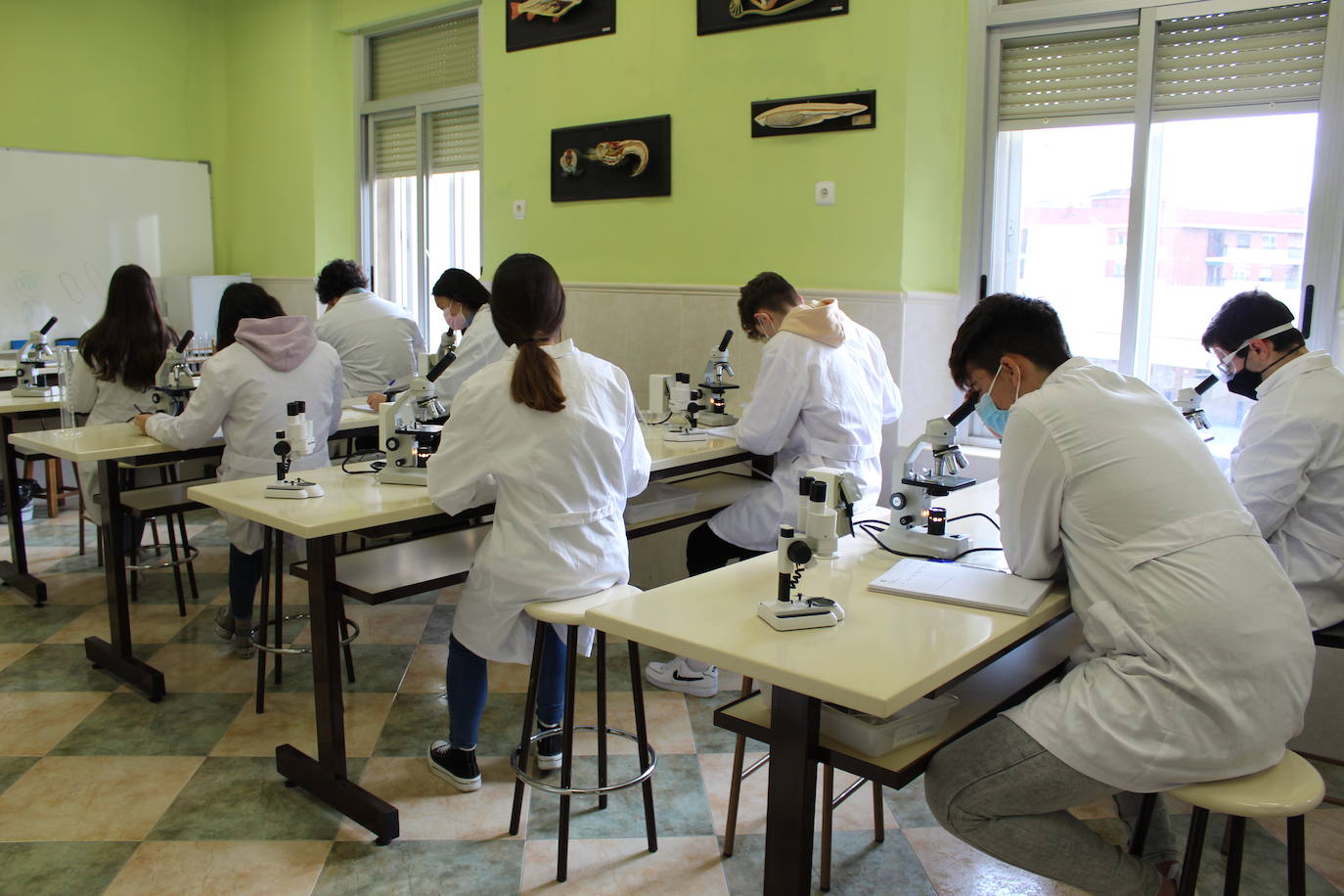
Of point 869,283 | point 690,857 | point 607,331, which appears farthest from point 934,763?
point 607,331

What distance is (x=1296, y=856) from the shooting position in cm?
174

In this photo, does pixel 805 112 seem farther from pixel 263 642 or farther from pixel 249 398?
pixel 263 642

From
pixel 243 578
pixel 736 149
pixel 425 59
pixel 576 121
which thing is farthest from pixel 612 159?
pixel 243 578

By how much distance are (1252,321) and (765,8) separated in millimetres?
2310

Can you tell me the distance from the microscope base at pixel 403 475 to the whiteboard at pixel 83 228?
4.64 metres

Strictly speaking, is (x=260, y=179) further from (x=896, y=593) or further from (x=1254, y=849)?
(x=1254, y=849)

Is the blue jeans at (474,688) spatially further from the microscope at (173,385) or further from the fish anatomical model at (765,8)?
the fish anatomical model at (765,8)

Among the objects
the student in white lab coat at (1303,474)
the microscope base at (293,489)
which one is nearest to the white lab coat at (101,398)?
the microscope base at (293,489)

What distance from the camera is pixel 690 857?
7.89ft

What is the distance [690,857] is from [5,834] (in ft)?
5.27

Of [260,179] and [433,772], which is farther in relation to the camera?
[260,179]

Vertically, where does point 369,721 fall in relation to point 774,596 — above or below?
below

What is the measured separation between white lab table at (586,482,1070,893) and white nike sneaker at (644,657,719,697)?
140cm

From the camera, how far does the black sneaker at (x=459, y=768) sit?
2697 millimetres
